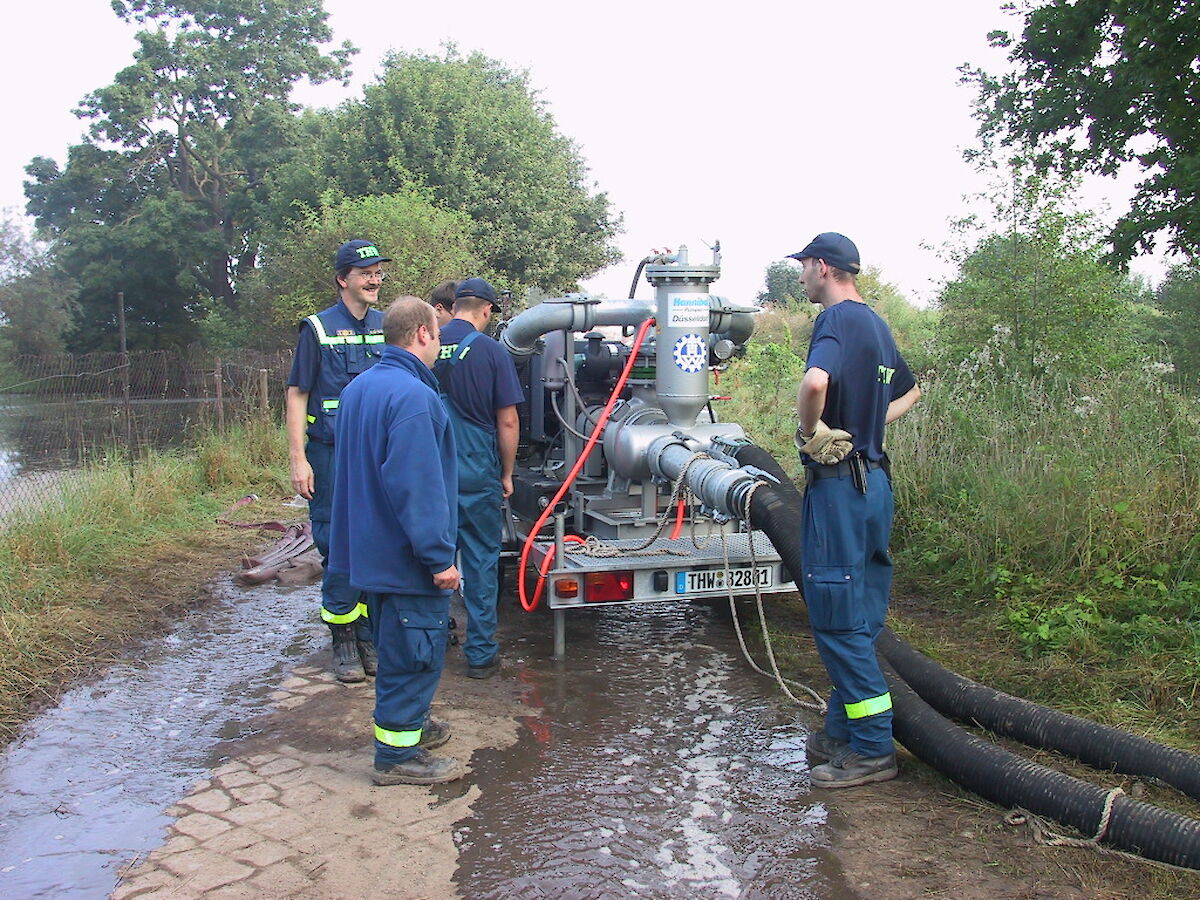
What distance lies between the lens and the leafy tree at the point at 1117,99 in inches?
300

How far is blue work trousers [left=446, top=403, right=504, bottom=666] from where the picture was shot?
565 cm

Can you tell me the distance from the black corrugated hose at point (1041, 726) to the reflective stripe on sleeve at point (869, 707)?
49cm

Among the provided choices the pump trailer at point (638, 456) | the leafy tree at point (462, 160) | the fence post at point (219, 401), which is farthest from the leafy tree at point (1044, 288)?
the leafy tree at point (462, 160)

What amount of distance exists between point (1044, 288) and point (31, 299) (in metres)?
48.7

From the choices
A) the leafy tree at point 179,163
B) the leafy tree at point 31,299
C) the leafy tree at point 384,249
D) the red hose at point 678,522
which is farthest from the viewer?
the leafy tree at point 31,299

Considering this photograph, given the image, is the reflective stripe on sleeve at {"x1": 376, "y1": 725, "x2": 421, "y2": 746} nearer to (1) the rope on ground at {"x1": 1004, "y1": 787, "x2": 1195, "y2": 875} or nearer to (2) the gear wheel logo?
(1) the rope on ground at {"x1": 1004, "y1": 787, "x2": 1195, "y2": 875}

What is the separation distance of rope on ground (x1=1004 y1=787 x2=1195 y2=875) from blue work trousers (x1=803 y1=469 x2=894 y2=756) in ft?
2.00

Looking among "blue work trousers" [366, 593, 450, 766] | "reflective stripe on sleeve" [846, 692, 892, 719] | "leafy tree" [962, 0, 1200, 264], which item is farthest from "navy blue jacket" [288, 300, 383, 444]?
"leafy tree" [962, 0, 1200, 264]

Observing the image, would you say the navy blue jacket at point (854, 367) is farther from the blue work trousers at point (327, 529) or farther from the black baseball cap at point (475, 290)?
the blue work trousers at point (327, 529)

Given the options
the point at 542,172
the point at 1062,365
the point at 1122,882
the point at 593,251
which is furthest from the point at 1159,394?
the point at 593,251

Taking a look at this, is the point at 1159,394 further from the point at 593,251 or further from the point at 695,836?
the point at 593,251

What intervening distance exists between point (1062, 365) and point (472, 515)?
5978 mm

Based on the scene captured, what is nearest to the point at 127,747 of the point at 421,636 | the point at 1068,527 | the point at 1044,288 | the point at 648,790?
the point at 421,636

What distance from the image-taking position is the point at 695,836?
→ 379 centimetres
